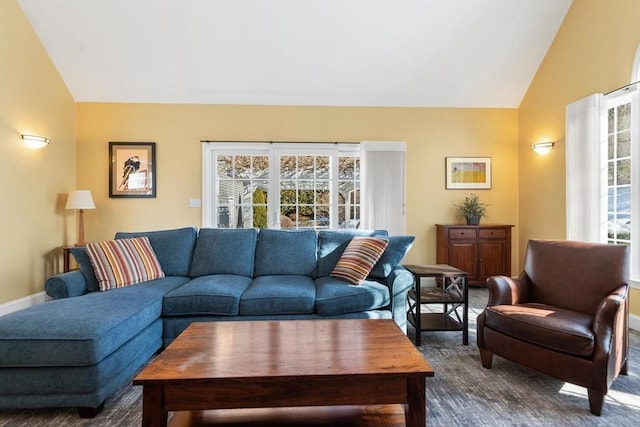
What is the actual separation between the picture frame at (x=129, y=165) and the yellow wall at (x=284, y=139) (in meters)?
Result: 0.09

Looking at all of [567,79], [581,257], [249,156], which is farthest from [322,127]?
[581,257]

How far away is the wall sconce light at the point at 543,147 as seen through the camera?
4125 mm

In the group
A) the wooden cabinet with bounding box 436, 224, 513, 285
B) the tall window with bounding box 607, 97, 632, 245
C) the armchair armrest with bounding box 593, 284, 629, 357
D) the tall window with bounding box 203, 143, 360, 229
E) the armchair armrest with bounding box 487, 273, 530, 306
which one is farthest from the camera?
the tall window with bounding box 203, 143, 360, 229

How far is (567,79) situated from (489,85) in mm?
885

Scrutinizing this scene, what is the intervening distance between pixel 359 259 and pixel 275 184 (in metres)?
2.22

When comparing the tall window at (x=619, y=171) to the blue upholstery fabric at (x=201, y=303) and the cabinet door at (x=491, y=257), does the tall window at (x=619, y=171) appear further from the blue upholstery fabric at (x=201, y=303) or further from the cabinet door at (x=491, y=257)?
the blue upholstery fabric at (x=201, y=303)

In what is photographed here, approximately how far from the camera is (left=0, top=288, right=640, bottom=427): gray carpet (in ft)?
5.60

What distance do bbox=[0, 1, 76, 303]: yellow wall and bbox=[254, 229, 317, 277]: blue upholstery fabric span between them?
8.85ft

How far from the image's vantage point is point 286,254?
3.14m

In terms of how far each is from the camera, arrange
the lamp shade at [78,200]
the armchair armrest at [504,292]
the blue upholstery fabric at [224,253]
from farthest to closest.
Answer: the lamp shade at [78,200]
the blue upholstery fabric at [224,253]
the armchair armrest at [504,292]

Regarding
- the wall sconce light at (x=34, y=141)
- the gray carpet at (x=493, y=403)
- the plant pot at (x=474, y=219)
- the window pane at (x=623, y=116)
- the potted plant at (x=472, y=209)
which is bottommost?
the gray carpet at (x=493, y=403)

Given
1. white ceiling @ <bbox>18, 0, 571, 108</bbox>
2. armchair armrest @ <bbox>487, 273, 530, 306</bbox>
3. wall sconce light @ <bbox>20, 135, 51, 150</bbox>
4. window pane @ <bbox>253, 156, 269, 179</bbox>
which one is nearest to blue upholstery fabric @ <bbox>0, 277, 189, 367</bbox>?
armchair armrest @ <bbox>487, 273, 530, 306</bbox>

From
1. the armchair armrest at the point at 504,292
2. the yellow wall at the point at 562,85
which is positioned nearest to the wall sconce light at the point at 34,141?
the armchair armrest at the point at 504,292

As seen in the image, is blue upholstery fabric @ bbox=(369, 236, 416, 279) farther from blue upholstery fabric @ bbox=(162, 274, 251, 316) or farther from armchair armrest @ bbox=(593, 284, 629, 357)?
armchair armrest @ bbox=(593, 284, 629, 357)
